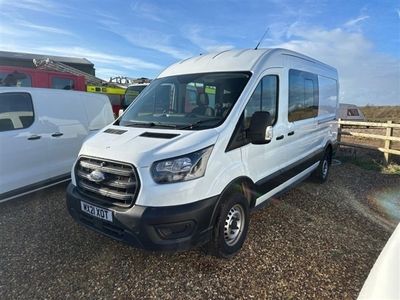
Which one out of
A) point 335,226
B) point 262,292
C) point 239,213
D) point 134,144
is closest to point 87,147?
point 134,144

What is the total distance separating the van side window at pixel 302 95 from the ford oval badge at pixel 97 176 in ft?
9.15

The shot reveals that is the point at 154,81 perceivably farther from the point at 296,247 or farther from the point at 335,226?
the point at 335,226

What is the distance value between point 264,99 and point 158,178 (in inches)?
71.8

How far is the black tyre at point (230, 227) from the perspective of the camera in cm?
309

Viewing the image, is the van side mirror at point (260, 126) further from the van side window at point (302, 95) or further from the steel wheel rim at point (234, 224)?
the van side window at point (302, 95)

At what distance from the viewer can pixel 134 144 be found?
2.98 m

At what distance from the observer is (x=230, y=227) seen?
3.34 metres

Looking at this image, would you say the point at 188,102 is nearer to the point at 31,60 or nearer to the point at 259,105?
the point at 259,105

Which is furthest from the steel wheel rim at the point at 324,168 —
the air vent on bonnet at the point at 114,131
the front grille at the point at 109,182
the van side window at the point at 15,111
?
the van side window at the point at 15,111

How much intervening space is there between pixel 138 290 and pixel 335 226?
9.61 feet

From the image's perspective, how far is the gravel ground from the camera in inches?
112

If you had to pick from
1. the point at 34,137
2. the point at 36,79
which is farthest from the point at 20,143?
the point at 36,79

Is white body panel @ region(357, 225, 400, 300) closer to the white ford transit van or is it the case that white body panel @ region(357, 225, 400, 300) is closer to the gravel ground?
the gravel ground

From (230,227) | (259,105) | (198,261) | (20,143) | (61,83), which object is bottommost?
(198,261)
